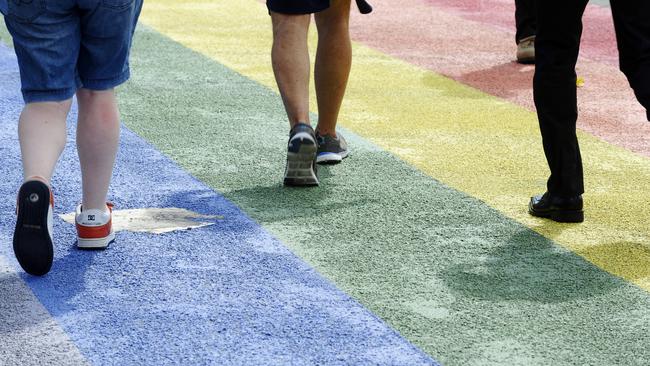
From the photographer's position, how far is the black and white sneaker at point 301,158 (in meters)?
5.07

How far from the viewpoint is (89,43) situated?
3992 millimetres

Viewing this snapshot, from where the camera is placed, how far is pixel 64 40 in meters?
3.90

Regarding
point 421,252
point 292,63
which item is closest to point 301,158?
point 292,63

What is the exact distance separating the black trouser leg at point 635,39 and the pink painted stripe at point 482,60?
147 centimetres

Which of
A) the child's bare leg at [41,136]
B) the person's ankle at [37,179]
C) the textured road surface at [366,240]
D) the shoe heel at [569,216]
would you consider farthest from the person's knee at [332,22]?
the person's ankle at [37,179]

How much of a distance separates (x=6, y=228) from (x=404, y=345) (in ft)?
5.85

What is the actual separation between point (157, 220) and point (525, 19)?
13.9 feet

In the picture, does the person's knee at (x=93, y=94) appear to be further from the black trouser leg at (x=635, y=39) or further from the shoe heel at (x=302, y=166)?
the black trouser leg at (x=635, y=39)

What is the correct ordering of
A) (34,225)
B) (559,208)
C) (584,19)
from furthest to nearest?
(584,19) < (559,208) < (34,225)

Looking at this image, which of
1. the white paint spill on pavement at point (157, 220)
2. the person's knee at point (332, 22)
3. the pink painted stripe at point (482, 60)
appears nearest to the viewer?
the white paint spill on pavement at point (157, 220)

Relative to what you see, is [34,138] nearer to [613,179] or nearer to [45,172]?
[45,172]

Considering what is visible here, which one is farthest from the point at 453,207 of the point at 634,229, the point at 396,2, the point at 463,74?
the point at 396,2

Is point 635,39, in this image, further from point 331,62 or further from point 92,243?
point 92,243

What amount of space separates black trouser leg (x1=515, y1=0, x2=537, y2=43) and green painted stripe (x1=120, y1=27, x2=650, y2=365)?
2.30m
